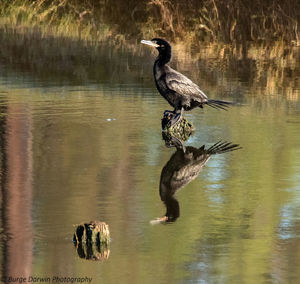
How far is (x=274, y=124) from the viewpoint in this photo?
42.1 ft

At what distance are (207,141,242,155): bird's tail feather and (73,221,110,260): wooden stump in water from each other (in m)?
3.86

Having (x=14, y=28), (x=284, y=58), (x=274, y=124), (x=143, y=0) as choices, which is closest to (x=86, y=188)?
(x=274, y=124)

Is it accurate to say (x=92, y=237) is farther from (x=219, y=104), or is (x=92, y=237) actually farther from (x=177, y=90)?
(x=219, y=104)

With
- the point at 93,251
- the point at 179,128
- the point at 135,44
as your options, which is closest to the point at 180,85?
the point at 179,128

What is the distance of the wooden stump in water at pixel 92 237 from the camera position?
744 centimetres

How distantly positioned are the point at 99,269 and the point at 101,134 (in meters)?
5.41

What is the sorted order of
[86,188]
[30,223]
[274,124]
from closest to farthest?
1. [30,223]
2. [86,188]
3. [274,124]

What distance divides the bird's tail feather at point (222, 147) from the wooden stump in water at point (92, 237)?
3.86 metres

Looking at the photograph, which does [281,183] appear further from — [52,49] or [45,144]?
[52,49]

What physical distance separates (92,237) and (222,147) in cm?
419

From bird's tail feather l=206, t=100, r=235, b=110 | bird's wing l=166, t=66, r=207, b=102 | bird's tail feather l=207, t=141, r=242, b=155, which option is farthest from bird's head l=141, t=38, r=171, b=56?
bird's tail feather l=207, t=141, r=242, b=155

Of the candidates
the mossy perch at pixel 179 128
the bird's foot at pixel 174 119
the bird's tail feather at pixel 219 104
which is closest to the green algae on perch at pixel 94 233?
the mossy perch at pixel 179 128

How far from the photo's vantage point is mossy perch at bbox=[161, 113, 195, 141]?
1234cm

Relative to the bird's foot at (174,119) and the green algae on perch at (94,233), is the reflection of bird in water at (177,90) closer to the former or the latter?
the bird's foot at (174,119)
